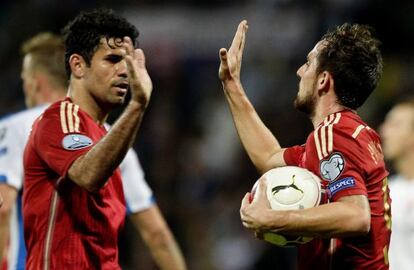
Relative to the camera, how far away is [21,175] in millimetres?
5980

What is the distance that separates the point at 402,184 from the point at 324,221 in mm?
3628

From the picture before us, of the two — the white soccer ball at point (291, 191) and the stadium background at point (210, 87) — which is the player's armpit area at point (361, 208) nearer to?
the white soccer ball at point (291, 191)

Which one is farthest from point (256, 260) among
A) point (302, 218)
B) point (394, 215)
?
point (302, 218)

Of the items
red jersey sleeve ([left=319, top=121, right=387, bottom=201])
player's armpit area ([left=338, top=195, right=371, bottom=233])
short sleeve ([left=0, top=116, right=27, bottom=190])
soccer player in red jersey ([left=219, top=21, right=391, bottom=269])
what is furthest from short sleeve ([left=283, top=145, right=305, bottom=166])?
short sleeve ([left=0, top=116, right=27, bottom=190])

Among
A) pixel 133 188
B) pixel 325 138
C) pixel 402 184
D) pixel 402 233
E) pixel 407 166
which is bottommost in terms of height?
pixel 402 233

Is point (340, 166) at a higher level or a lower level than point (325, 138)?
lower

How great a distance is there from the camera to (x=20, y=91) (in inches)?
459

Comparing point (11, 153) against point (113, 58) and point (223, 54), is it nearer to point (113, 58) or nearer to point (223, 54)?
point (113, 58)

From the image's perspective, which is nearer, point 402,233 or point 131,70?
point 131,70

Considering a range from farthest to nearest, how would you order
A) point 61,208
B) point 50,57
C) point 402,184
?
point 402,184, point 50,57, point 61,208

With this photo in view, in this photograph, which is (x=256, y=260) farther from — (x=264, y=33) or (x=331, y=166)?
(x=331, y=166)

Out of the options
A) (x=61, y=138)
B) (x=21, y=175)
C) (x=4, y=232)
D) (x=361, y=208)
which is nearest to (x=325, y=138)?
(x=361, y=208)

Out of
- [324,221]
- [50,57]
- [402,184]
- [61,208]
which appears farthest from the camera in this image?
[402,184]

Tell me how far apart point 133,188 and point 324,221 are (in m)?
2.55
